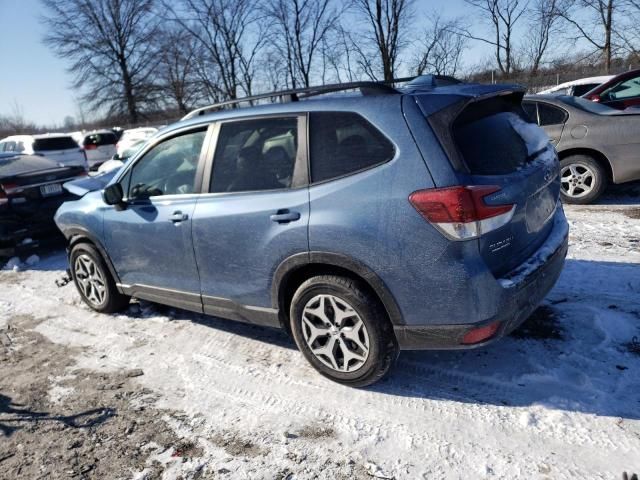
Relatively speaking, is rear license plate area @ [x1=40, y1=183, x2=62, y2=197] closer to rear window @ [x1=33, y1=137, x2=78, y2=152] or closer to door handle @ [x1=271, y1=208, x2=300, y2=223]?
door handle @ [x1=271, y1=208, x2=300, y2=223]

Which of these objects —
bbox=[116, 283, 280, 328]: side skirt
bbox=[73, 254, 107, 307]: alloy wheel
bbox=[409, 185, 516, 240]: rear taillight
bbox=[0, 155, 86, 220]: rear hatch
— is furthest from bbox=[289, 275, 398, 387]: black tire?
bbox=[0, 155, 86, 220]: rear hatch

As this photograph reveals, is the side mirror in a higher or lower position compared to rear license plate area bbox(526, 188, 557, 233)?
higher

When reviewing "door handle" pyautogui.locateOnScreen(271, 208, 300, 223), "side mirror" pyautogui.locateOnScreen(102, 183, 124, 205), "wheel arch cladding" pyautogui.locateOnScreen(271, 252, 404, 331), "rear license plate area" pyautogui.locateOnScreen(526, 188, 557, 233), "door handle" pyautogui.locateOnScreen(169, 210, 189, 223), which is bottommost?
"wheel arch cladding" pyautogui.locateOnScreen(271, 252, 404, 331)

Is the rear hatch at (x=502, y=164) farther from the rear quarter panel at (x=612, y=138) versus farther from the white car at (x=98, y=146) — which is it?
the white car at (x=98, y=146)

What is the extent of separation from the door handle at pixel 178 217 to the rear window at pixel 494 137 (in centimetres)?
200

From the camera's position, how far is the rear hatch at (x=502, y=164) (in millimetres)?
2621

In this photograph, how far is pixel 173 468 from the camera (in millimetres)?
2648

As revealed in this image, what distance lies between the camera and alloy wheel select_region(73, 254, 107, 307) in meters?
4.73

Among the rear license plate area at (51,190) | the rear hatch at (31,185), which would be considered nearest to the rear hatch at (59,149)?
the rear hatch at (31,185)

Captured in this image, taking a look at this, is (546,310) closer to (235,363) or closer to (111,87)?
(235,363)

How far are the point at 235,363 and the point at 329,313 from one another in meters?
1.01

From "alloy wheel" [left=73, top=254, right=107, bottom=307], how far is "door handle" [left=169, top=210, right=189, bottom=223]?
55.7 inches

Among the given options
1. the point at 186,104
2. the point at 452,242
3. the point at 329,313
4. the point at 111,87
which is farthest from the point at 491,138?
the point at 111,87

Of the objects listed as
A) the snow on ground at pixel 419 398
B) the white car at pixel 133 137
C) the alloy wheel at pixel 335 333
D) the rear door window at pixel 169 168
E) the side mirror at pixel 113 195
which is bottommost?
the snow on ground at pixel 419 398
